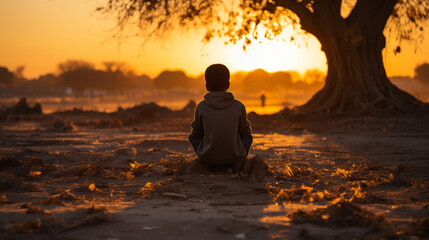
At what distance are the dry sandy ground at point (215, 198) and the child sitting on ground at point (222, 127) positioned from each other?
0.19m

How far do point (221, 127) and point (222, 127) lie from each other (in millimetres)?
10

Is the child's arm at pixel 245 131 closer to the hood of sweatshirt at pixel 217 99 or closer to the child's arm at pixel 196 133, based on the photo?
the hood of sweatshirt at pixel 217 99

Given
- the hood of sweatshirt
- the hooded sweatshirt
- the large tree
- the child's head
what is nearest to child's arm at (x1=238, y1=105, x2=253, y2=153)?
the hooded sweatshirt

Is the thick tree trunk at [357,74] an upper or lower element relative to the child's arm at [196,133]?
upper

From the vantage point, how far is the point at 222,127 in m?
4.54

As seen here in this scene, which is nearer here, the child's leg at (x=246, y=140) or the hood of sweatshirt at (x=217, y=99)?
the hood of sweatshirt at (x=217, y=99)

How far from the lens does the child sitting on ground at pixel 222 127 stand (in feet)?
14.9

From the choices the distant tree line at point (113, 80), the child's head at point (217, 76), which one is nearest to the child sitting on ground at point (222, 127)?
the child's head at point (217, 76)

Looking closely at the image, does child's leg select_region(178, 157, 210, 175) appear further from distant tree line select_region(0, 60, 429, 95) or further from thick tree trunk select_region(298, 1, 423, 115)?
distant tree line select_region(0, 60, 429, 95)

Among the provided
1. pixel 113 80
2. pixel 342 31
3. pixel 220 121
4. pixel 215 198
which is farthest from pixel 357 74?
pixel 113 80

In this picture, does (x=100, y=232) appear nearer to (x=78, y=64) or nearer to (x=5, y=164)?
(x=5, y=164)

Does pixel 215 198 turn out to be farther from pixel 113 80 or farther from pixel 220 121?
pixel 113 80

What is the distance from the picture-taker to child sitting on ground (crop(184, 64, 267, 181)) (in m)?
4.55

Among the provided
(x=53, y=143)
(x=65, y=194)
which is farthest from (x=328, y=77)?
(x=65, y=194)
